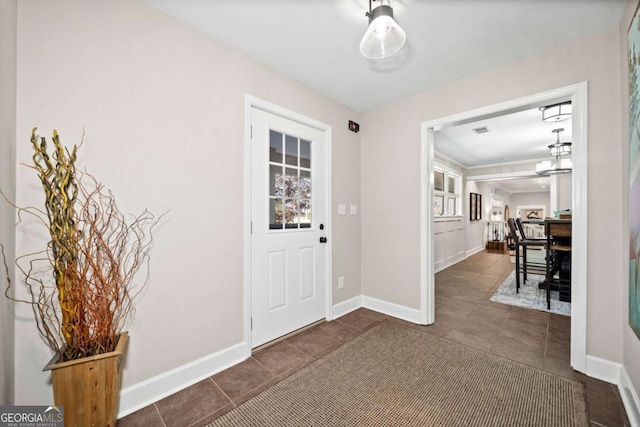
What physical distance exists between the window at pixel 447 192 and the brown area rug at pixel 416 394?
364 centimetres

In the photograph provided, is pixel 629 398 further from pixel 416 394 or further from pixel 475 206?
pixel 475 206

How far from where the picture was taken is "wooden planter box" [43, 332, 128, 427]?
1083 millimetres

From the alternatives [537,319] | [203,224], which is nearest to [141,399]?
[203,224]

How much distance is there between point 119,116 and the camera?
1.48 m

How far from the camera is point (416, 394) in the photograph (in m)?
1.61

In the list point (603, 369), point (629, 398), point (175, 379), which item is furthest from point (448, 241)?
point (175, 379)

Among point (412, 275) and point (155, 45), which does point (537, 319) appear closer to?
point (412, 275)

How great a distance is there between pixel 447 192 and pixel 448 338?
424 centimetres

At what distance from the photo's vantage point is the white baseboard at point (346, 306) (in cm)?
282

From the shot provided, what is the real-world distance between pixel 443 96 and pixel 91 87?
2.86 m

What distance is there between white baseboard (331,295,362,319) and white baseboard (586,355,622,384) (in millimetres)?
1988

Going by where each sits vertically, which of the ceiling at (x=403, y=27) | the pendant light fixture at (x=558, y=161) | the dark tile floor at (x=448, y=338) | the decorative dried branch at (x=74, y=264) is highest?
the ceiling at (x=403, y=27)

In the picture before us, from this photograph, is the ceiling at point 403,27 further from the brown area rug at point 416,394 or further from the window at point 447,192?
the window at point 447,192

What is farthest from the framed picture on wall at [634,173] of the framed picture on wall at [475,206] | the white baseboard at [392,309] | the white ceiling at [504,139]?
the framed picture on wall at [475,206]
